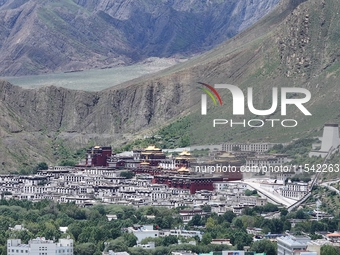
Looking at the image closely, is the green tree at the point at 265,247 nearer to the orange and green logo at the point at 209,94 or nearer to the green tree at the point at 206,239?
the green tree at the point at 206,239

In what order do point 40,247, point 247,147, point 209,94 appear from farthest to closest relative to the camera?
1. point 209,94
2. point 247,147
3. point 40,247

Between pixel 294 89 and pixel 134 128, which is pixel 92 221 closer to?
pixel 294 89

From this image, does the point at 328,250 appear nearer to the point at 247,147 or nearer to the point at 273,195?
the point at 273,195

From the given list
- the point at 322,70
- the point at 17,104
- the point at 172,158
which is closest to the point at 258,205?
the point at 172,158

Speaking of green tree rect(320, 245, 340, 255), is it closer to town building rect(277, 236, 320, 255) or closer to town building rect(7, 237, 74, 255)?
town building rect(277, 236, 320, 255)

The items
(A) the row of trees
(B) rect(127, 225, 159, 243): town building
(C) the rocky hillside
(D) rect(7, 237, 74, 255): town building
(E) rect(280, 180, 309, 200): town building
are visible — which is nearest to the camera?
(D) rect(7, 237, 74, 255): town building

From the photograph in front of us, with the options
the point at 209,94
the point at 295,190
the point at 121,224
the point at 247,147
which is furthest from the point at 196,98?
the point at 121,224

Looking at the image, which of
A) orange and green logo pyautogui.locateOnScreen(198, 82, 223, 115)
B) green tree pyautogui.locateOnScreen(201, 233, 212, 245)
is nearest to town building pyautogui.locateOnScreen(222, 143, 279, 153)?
orange and green logo pyautogui.locateOnScreen(198, 82, 223, 115)

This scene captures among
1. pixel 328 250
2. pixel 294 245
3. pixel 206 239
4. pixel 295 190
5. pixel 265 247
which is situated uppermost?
pixel 295 190
